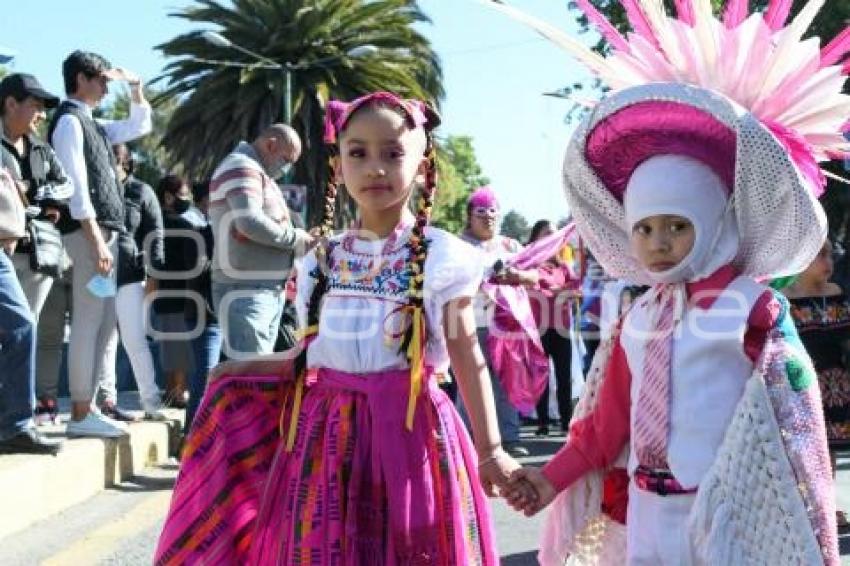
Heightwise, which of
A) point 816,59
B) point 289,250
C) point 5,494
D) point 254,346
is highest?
point 816,59

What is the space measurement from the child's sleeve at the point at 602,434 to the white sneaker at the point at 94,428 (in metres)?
3.63

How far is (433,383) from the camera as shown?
3.12 m

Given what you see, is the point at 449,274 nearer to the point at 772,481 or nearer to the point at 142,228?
the point at 772,481

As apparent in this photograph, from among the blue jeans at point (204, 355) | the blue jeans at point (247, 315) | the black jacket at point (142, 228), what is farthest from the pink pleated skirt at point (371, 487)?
the black jacket at point (142, 228)

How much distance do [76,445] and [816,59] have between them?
3.95 metres

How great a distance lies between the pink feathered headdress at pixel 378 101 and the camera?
3184mm

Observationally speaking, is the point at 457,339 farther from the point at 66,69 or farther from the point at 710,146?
the point at 66,69

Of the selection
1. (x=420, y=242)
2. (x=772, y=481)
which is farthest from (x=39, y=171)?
(x=772, y=481)

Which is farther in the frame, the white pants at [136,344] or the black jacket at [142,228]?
the white pants at [136,344]

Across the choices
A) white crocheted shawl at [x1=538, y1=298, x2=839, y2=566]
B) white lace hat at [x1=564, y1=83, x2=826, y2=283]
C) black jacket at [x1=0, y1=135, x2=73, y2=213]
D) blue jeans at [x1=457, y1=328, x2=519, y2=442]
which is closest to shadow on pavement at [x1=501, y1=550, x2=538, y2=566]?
white lace hat at [x1=564, y1=83, x2=826, y2=283]

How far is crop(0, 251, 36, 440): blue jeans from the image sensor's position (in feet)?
16.0

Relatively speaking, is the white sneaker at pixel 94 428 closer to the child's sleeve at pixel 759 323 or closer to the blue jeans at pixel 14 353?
the blue jeans at pixel 14 353

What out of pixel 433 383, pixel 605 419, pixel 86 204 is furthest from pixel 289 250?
pixel 605 419

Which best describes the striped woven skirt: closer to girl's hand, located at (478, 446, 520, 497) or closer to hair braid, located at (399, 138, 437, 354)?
girl's hand, located at (478, 446, 520, 497)
